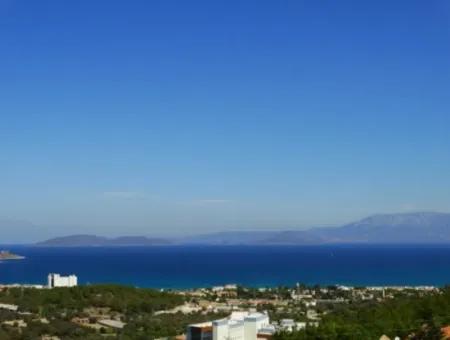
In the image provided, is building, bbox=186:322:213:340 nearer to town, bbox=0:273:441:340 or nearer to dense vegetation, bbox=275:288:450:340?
town, bbox=0:273:441:340

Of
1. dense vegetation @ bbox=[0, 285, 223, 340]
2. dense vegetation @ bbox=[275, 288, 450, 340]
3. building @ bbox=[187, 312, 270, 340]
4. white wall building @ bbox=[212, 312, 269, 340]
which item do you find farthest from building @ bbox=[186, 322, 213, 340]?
dense vegetation @ bbox=[275, 288, 450, 340]

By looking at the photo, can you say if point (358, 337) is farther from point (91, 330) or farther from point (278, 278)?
point (278, 278)

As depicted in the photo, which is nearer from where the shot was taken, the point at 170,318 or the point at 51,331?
the point at 51,331

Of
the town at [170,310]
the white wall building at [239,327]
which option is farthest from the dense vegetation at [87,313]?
the white wall building at [239,327]

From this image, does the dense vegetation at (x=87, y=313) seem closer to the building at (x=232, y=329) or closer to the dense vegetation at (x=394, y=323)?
the building at (x=232, y=329)

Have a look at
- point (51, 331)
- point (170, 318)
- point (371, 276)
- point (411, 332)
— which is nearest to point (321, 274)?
point (371, 276)
